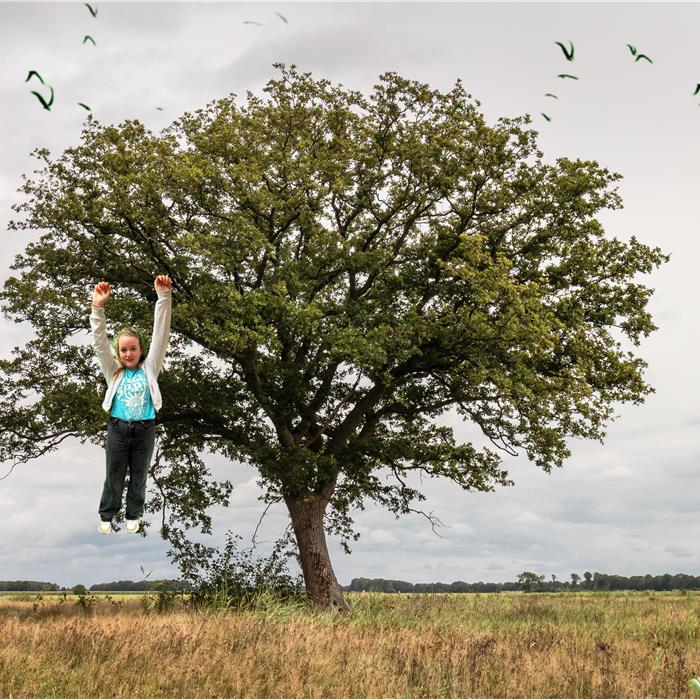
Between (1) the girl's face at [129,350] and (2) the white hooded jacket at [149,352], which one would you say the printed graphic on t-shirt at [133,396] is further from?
(1) the girl's face at [129,350]

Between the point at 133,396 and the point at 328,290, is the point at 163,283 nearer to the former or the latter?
the point at 133,396

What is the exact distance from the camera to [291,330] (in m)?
20.5

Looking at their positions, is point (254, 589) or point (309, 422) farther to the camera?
point (309, 422)

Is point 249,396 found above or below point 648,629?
above

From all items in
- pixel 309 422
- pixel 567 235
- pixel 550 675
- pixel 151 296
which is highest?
pixel 567 235

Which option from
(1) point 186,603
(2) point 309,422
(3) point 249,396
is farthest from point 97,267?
(1) point 186,603

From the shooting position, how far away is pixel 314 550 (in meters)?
22.7

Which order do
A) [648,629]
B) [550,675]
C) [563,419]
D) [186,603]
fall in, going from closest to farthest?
[550,675] < [648,629] < [186,603] < [563,419]

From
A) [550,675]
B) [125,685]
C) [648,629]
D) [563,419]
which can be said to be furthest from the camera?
[563,419]

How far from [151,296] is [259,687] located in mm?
15001

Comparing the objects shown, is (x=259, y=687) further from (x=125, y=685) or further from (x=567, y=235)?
(x=567, y=235)

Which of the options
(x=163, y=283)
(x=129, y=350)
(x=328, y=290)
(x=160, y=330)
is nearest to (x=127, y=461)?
(x=129, y=350)

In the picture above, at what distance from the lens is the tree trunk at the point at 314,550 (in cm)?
→ 2227

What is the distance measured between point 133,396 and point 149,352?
444mm
